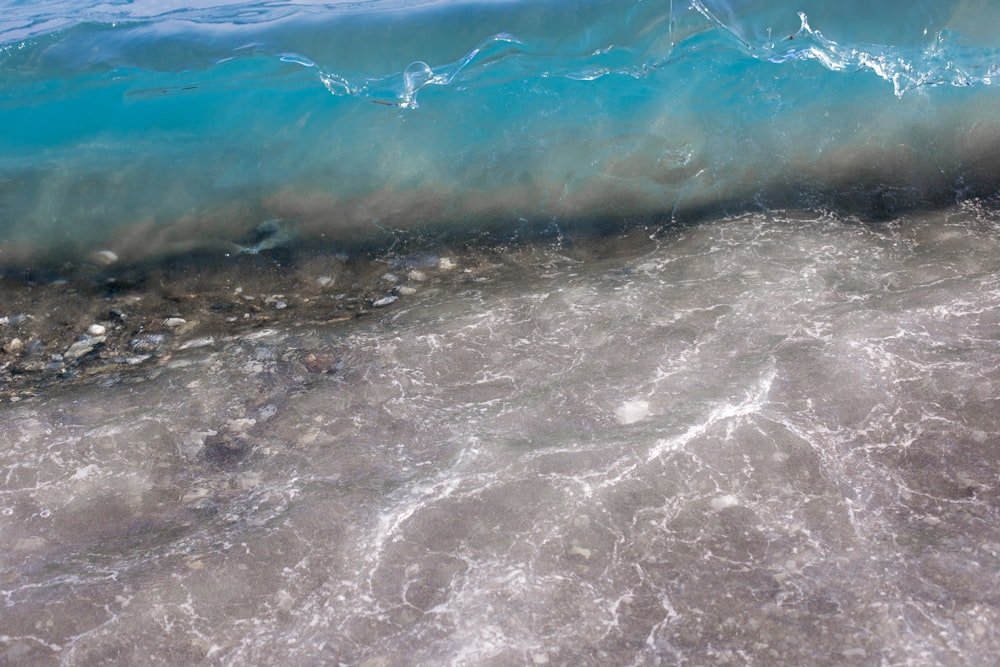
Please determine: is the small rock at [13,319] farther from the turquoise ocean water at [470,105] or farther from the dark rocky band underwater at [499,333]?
the turquoise ocean water at [470,105]

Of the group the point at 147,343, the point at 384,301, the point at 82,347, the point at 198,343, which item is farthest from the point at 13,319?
the point at 384,301

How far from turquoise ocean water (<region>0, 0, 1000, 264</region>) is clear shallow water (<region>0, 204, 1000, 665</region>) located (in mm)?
2382

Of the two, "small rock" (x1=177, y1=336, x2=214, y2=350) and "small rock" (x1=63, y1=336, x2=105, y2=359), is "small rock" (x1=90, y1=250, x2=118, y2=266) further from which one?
"small rock" (x1=177, y1=336, x2=214, y2=350)

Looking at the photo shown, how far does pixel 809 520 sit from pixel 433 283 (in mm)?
→ 3637

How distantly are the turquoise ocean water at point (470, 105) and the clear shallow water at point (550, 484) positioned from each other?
2.38m

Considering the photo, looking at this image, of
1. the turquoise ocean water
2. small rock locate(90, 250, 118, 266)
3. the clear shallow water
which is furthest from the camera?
the turquoise ocean water

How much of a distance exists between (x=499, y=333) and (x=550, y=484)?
1582 mm

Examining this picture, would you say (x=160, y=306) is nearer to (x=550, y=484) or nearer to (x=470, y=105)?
(x=550, y=484)

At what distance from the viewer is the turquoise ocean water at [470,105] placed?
318 inches

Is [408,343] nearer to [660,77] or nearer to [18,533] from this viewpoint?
[18,533]

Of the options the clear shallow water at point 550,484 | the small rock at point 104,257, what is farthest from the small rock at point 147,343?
the small rock at point 104,257

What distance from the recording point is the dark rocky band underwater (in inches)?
151

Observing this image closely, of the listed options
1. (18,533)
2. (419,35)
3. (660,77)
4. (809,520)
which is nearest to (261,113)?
(419,35)

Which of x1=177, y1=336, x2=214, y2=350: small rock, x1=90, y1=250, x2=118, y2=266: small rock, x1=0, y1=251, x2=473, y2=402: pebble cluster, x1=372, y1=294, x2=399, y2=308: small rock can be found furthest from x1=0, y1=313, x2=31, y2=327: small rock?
x1=372, y1=294, x2=399, y2=308: small rock
